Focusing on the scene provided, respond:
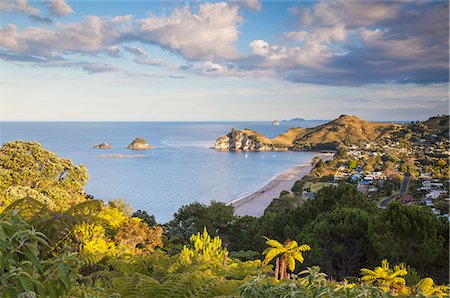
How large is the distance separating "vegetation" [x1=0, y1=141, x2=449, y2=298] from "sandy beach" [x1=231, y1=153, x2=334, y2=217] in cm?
862

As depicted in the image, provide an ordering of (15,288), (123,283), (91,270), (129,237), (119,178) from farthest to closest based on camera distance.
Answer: (119,178)
(129,237)
(91,270)
(123,283)
(15,288)

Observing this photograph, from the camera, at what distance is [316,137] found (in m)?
133

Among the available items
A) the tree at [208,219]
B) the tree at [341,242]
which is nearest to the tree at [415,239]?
the tree at [341,242]

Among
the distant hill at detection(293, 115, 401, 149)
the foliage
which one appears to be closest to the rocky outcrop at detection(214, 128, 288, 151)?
the distant hill at detection(293, 115, 401, 149)

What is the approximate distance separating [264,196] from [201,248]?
3563 cm

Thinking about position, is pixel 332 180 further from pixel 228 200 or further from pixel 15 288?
pixel 15 288

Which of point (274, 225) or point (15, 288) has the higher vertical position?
point (15, 288)

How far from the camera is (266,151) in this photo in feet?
377

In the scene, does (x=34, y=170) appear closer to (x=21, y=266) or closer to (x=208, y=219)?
(x=208, y=219)

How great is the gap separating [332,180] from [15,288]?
56868mm

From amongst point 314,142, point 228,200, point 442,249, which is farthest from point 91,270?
point 314,142

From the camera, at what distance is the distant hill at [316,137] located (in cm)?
11669

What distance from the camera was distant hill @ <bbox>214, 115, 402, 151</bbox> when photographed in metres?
117

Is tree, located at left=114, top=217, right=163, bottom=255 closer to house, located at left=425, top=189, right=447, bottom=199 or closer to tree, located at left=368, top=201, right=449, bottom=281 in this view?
tree, located at left=368, top=201, right=449, bottom=281
